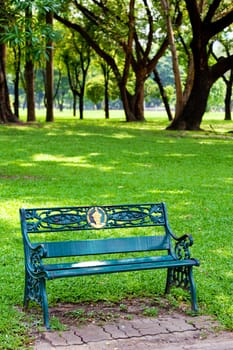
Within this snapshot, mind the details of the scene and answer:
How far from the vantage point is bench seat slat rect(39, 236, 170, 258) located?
198 inches

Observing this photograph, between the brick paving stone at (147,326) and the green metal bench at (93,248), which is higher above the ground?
the green metal bench at (93,248)

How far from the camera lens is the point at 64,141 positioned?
65.3 ft

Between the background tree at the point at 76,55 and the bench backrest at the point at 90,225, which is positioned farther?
the background tree at the point at 76,55

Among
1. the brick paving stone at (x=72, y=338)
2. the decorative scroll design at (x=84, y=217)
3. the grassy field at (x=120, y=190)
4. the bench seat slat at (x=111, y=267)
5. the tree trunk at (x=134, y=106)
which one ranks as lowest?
the brick paving stone at (x=72, y=338)

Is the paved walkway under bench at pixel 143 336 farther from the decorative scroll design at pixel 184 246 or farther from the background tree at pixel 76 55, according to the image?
the background tree at pixel 76 55

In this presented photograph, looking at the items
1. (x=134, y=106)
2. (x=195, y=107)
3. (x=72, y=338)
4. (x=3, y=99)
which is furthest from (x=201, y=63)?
(x=72, y=338)

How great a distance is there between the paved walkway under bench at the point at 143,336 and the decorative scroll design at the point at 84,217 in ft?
2.97

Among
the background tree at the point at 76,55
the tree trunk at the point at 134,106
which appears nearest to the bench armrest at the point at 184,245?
the tree trunk at the point at 134,106

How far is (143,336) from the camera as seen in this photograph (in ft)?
14.6

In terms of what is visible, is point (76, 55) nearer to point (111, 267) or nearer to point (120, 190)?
point (120, 190)

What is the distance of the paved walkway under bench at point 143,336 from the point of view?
426 cm

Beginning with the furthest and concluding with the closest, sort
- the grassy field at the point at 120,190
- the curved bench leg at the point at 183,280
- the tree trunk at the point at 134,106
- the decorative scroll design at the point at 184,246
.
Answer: the tree trunk at the point at 134,106 → the grassy field at the point at 120,190 → the decorative scroll design at the point at 184,246 → the curved bench leg at the point at 183,280

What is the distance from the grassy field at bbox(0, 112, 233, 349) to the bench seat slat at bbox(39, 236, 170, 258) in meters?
0.48

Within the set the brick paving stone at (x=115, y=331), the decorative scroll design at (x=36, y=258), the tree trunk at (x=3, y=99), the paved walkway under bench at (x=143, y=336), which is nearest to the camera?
the paved walkway under bench at (x=143, y=336)
